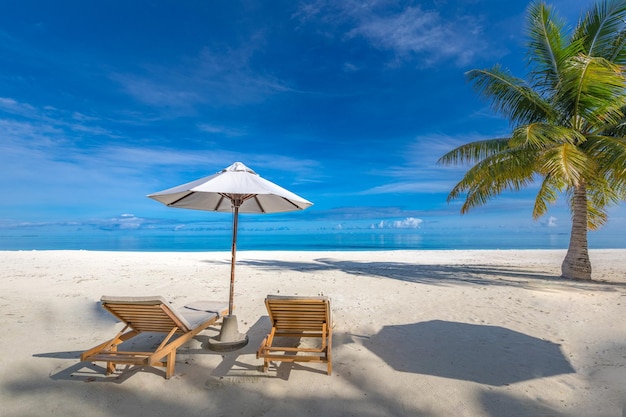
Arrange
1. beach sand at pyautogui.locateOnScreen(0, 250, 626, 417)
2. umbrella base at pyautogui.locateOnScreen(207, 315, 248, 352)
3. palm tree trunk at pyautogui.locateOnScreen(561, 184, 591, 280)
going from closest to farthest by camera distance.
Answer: beach sand at pyautogui.locateOnScreen(0, 250, 626, 417), umbrella base at pyautogui.locateOnScreen(207, 315, 248, 352), palm tree trunk at pyautogui.locateOnScreen(561, 184, 591, 280)

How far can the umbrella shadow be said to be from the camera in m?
3.70

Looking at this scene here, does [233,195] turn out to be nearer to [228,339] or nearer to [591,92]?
[228,339]

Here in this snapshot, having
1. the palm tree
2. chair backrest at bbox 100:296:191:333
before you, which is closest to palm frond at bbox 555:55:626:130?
the palm tree

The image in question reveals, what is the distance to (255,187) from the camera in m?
3.95

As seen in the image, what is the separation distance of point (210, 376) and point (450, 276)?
8.68 metres

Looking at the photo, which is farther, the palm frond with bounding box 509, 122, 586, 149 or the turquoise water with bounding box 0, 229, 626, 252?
Answer: the turquoise water with bounding box 0, 229, 626, 252

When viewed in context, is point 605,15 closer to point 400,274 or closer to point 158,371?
point 400,274

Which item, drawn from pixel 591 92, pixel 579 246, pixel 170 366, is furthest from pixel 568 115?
pixel 170 366

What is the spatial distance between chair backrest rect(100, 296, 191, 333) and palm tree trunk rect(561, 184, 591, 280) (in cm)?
1083

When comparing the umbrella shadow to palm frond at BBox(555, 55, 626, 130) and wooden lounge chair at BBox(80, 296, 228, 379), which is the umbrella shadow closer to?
wooden lounge chair at BBox(80, 296, 228, 379)

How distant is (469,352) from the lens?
4242mm

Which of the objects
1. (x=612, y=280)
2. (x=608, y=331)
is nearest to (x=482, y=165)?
(x=612, y=280)

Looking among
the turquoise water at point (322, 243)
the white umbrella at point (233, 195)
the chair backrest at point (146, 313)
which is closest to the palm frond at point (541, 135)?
the white umbrella at point (233, 195)

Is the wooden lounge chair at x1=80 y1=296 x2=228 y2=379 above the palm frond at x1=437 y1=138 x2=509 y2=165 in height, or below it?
below
